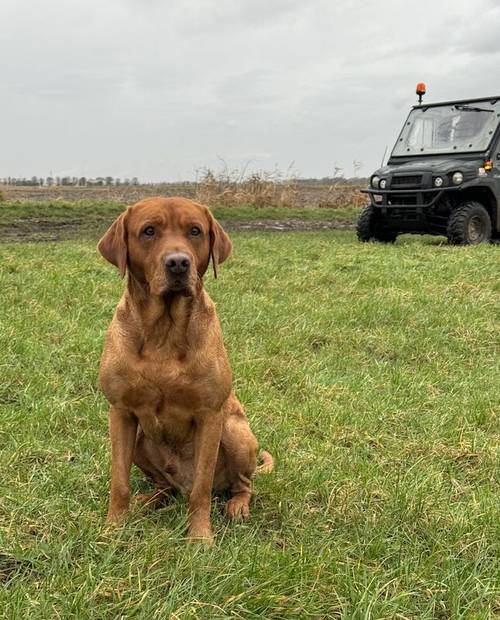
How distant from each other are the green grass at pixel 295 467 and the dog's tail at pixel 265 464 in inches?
2.6

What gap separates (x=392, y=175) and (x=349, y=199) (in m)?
9.70

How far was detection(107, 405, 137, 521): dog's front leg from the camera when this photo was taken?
8.57 ft

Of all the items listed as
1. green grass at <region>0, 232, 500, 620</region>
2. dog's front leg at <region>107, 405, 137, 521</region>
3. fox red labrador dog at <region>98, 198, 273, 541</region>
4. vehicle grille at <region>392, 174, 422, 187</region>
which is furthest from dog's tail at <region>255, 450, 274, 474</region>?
vehicle grille at <region>392, 174, 422, 187</region>

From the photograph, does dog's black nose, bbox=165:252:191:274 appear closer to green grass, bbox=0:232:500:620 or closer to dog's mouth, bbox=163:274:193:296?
dog's mouth, bbox=163:274:193:296

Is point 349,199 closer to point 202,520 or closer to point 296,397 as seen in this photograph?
point 296,397

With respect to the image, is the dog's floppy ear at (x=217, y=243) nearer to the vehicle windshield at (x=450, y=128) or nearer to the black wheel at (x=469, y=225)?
the black wheel at (x=469, y=225)

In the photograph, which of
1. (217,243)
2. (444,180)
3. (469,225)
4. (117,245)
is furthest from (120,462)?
(469,225)

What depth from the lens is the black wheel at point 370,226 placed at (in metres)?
12.1

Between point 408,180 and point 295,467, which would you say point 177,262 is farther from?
point 408,180

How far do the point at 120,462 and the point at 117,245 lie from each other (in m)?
0.86

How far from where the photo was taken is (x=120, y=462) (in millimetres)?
2623

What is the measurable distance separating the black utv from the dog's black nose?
9442mm

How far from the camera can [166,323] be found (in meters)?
2.58

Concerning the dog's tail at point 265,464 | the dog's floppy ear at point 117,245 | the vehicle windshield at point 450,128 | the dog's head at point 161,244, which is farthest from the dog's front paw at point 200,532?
the vehicle windshield at point 450,128
